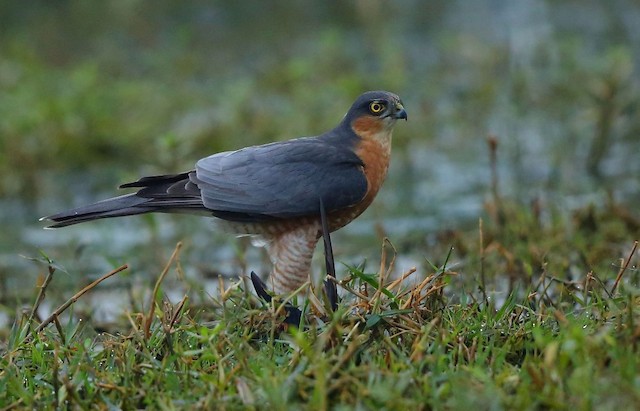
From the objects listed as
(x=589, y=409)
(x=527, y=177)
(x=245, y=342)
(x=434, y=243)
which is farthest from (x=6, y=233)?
(x=589, y=409)

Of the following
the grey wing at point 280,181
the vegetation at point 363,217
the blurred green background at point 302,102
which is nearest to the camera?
the vegetation at point 363,217

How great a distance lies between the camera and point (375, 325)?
3.66 metres

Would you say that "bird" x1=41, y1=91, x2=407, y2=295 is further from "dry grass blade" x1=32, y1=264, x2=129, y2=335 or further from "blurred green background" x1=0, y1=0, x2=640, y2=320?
"blurred green background" x1=0, y1=0, x2=640, y2=320

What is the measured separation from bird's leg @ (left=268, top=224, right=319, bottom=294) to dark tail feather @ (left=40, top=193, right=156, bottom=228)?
1.79ft

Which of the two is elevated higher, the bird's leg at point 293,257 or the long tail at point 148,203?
the long tail at point 148,203

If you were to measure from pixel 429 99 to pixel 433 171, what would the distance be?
1.48 meters

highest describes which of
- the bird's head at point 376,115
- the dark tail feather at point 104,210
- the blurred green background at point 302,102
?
the bird's head at point 376,115

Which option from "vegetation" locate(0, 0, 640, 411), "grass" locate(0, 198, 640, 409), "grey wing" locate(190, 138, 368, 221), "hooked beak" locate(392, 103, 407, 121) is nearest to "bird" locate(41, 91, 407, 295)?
"grey wing" locate(190, 138, 368, 221)

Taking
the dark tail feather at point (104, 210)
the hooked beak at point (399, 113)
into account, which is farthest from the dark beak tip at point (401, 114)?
the dark tail feather at point (104, 210)

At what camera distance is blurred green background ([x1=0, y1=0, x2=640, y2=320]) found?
760 cm

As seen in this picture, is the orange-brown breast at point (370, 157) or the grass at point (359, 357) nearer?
the grass at point (359, 357)

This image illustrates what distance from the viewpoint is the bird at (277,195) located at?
14.7ft

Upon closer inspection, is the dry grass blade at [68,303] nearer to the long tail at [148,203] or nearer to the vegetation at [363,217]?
the vegetation at [363,217]

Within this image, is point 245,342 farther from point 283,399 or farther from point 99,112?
point 99,112
